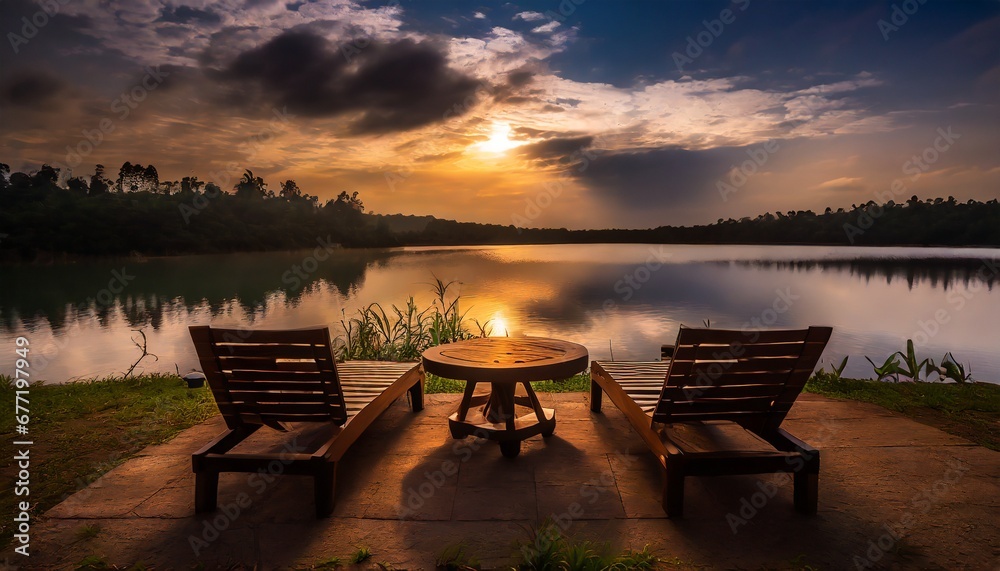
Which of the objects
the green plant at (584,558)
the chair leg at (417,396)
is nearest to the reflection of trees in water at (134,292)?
the chair leg at (417,396)

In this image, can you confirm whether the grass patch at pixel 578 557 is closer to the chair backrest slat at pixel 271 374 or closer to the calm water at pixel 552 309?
the chair backrest slat at pixel 271 374

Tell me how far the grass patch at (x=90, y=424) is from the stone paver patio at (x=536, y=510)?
0.22 metres

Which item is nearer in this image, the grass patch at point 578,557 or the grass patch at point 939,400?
the grass patch at point 578,557

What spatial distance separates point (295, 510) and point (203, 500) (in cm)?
50

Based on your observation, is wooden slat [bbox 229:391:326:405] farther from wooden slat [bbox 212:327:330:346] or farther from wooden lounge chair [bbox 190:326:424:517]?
wooden slat [bbox 212:327:330:346]

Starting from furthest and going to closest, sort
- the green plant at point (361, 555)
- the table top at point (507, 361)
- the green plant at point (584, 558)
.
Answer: the table top at point (507, 361) → the green plant at point (361, 555) → the green plant at point (584, 558)

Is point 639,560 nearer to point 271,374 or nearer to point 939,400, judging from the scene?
point 271,374

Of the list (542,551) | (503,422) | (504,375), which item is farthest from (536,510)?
(503,422)

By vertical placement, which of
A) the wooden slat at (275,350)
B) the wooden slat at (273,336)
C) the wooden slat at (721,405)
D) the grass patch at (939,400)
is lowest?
the grass patch at (939,400)

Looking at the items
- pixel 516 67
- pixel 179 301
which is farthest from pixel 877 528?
pixel 179 301

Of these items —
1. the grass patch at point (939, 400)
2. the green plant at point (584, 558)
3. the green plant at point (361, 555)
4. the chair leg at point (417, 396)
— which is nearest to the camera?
the green plant at point (584, 558)

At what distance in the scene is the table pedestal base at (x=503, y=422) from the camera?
3.33 meters

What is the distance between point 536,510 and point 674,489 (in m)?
0.76

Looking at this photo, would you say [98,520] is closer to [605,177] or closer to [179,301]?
[605,177]
